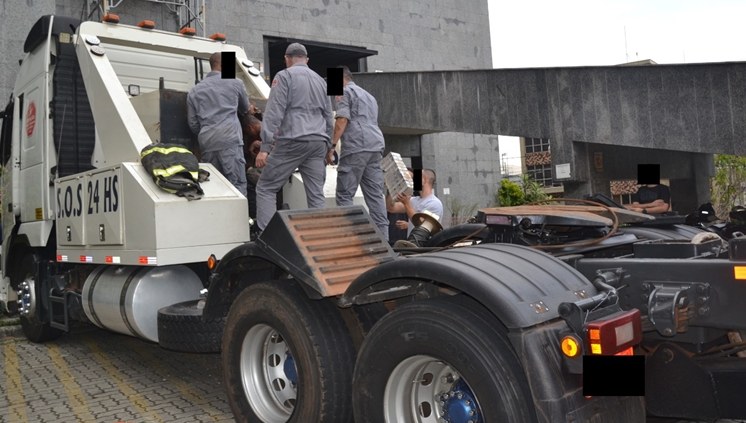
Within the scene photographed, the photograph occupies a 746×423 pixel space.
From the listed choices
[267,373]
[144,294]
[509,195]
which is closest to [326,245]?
[267,373]

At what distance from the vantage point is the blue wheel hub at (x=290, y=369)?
145 inches

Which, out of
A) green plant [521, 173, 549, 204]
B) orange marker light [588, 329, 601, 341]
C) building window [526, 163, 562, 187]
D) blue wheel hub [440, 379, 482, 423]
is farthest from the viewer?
building window [526, 163, 562, 187]

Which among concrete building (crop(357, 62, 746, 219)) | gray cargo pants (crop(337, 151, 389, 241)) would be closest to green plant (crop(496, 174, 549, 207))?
concrete building (crop(357, 62, 746, 219))

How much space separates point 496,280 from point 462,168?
1865 centimetres

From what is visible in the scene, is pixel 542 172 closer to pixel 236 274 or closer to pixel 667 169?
pixel 667 169

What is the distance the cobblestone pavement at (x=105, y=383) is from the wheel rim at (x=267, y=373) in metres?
0.89

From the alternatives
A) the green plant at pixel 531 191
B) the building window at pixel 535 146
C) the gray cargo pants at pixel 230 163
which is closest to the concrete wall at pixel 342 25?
the green plant at pixel 531 191

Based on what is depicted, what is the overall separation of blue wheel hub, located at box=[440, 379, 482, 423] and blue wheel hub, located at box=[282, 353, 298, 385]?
43.9 inches

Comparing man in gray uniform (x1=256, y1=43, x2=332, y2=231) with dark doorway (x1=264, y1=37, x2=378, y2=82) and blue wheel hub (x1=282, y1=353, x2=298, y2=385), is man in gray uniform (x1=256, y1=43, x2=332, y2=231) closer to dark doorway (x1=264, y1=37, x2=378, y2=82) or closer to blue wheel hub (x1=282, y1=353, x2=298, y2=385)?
blue wheel hub (x1=282, y1=353, x2=298, y2=385)

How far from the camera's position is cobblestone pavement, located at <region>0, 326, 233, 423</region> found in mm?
4750

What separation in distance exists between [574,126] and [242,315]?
34.7 feet

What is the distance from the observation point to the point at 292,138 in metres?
5.06

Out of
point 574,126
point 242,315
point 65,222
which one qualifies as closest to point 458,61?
point 574,126

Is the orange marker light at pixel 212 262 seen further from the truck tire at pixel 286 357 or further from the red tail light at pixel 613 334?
the red tail light at pixel 613 334
